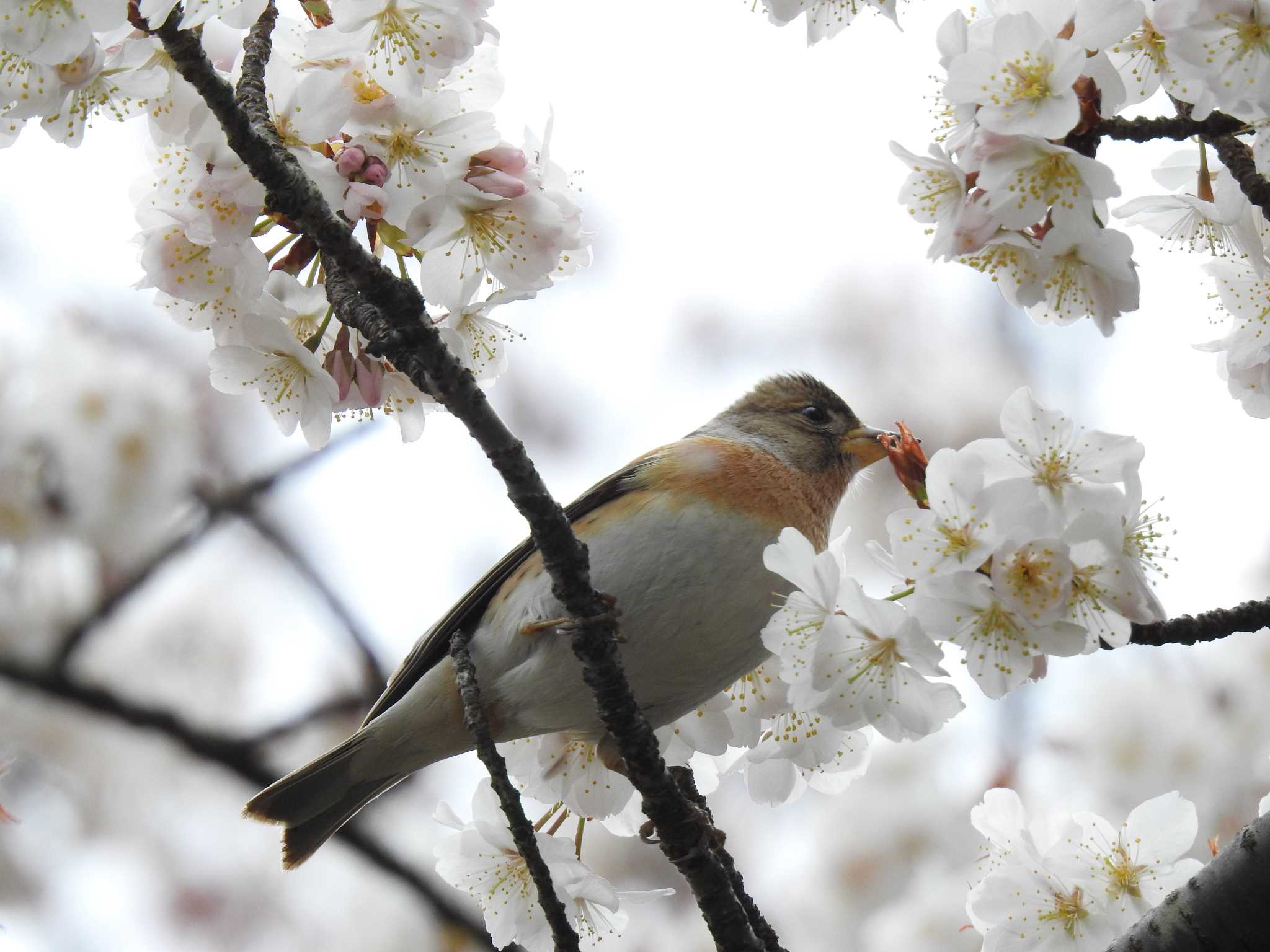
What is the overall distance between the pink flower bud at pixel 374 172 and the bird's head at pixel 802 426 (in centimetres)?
161

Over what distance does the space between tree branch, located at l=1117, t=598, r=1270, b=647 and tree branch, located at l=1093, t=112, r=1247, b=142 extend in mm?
774

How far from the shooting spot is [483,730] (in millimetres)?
2018

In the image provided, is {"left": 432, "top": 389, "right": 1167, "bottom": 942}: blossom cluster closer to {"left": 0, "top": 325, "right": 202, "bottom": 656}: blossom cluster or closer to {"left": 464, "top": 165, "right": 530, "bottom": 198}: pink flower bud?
{"left": 464, "top": 165, "right": 530, "bottom": 198}: pink flower bud

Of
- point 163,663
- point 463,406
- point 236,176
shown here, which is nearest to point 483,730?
point 463,406

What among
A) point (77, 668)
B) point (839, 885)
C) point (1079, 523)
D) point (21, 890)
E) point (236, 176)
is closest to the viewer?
point (1079, 523)

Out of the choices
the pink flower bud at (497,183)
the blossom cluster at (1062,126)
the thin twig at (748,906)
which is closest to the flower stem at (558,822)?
the thin twig at (748,906)

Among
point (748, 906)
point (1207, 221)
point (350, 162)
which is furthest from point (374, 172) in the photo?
point (748, 906)

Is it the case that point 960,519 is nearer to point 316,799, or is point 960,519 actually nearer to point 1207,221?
point 1207,221

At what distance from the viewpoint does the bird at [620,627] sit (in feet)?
8.44

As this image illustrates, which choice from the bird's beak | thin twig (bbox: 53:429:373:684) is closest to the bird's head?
the bird's beak

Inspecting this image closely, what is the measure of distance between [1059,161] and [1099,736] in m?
3.72

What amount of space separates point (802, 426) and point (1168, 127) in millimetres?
1753

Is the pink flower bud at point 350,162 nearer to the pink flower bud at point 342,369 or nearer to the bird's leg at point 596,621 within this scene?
the pink flower bud at point 342,369

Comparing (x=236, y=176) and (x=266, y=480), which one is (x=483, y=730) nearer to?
(x=236, y=176)
